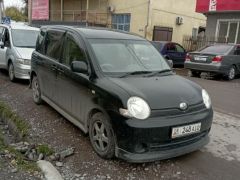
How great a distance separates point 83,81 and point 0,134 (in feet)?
6.52

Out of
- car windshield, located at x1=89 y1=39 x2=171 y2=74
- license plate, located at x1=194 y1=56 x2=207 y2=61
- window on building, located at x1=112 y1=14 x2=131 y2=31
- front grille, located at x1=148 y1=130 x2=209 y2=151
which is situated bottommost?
front grille, located at x1=148 y1=130 x2=209 y2=151

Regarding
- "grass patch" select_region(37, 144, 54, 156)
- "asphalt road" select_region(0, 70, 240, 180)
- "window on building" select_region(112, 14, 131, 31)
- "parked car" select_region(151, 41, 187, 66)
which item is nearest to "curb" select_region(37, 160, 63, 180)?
"asphalt road" select_region(0, 70, 240, 180)

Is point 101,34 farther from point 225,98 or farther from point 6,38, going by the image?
point 6,38

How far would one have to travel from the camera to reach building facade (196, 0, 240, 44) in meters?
16.2

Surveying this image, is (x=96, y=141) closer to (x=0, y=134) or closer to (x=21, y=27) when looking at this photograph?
(x=0, y=134)

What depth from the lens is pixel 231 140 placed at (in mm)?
5102

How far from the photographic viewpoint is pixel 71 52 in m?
5.14

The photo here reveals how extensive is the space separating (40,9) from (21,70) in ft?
88.0

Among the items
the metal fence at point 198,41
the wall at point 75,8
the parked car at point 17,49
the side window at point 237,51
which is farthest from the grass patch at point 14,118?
the wall at point 75,8

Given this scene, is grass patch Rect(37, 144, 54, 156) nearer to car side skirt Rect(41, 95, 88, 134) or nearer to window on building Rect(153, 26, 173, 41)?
car side skirt Rect(41, 95, 88, 134)

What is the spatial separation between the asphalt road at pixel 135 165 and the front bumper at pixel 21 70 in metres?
1.92

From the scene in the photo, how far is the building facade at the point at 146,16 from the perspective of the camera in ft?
71.9

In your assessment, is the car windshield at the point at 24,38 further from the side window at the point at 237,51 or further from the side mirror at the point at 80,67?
the side window at the point at 237,51

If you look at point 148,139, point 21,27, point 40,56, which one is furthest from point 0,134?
point 21,27
